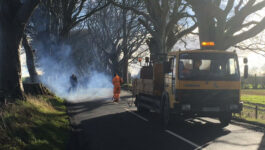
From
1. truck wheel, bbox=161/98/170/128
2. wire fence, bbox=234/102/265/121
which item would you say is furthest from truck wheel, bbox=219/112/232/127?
wire fence, bbox=234/102/265/121

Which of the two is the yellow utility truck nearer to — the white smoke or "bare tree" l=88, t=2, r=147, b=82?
the white smoke

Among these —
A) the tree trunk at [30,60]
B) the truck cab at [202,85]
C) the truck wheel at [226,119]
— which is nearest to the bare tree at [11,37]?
the truck cab at [202,85]

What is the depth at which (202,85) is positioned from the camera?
407 inches

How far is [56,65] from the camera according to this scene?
30125 mm

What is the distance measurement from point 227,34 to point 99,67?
3552cm

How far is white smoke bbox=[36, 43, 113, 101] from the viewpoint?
1053 inches

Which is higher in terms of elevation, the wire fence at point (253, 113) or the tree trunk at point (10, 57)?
the tree trunk at point (10, 57)

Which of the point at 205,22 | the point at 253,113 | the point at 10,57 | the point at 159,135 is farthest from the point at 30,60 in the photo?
the point at 159,135

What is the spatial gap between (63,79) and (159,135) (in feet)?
91.6

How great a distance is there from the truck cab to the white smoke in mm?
13363

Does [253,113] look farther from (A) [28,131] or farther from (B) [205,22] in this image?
(A) [28,131]

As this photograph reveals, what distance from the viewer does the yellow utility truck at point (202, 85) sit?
10.3 meters

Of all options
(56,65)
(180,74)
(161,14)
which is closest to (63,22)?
(56,65)

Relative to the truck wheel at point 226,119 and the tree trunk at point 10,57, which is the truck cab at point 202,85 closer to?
the truck wheel at point 226,119
